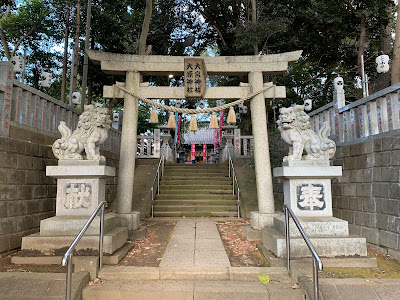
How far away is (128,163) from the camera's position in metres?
6.05

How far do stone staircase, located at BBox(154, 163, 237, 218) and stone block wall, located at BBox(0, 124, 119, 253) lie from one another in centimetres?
324

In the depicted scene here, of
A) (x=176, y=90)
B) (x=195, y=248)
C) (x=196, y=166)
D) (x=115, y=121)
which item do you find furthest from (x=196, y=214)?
(x=115, y=121)

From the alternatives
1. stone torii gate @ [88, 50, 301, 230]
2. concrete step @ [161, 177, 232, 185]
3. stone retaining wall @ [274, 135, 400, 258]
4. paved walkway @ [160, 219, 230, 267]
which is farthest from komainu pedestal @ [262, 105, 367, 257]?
concrete step @ [161, 177, 232, 185]

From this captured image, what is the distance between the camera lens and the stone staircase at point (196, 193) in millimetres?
8109

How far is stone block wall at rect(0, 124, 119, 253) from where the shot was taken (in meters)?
4.65

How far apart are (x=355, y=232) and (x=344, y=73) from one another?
9668mm

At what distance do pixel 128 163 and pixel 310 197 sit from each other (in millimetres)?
3827

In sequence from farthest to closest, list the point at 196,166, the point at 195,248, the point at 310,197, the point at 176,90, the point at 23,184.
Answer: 1. the point at 196,166
2. the point at 176,90
3. the point at 23,184
4. the point at 195,248
5. the point at 310,197

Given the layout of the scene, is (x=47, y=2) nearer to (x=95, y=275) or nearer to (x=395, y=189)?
(x=95, y=275)

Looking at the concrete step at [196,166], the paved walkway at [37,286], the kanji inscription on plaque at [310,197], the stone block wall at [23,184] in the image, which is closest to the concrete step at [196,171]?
the concrete step at [196,166]

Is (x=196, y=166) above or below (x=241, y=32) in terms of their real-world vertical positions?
below

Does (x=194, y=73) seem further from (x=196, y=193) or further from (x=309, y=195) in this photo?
(x=196, y=193)

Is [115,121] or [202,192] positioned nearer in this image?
[202,192]

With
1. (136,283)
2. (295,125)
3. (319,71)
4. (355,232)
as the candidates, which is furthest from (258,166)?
(319,71)
